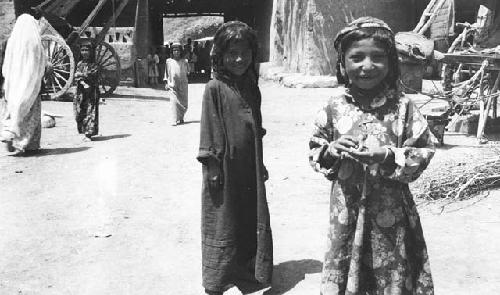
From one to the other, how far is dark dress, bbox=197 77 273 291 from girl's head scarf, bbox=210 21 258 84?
5 cm

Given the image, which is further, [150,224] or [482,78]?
[482,78]

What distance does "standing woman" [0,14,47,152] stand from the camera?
24.1 ft

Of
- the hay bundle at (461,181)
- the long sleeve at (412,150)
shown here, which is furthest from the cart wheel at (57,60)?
the long sleeve at (412,150)

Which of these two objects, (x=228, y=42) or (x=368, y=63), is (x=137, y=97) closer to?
(x=228, y=42)

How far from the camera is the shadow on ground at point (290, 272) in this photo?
3.44m

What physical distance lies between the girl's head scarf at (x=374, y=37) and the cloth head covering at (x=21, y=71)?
5906 mm

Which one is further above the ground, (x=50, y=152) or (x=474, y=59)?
(x=474, y=59)

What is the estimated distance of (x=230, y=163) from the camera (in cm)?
322

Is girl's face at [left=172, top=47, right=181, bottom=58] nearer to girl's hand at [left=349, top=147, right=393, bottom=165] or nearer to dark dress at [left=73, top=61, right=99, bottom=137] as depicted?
dark dress at [left=73, top=61, right=99, bottom=137]

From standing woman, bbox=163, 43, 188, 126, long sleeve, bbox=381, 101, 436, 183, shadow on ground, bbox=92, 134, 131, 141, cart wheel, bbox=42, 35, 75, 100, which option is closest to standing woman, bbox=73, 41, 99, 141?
shadow on ground, bbox=92, 134, 131, 141

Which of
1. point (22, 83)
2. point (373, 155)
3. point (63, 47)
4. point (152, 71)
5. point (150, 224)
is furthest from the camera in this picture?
point (152, 71)

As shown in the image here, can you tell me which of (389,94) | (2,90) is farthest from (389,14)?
(389,94)

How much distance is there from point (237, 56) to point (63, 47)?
10393 millimetres

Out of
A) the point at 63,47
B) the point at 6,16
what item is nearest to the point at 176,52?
the point at 63,47
